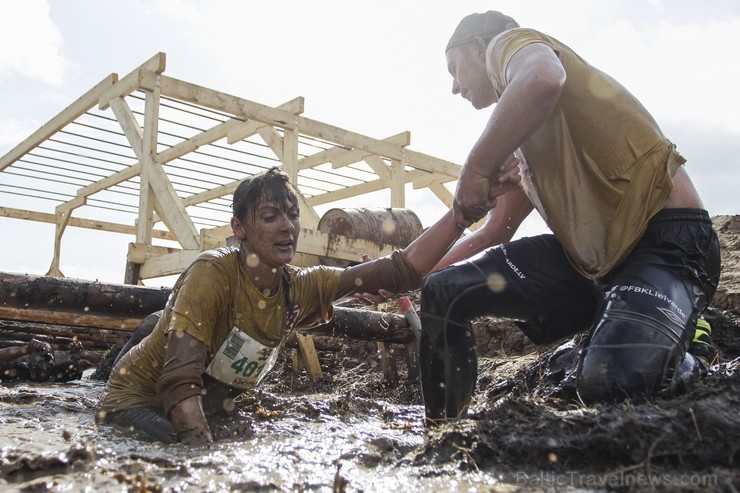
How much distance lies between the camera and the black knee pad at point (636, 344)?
86.7 inches

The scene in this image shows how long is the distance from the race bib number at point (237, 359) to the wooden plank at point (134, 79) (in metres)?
5.85

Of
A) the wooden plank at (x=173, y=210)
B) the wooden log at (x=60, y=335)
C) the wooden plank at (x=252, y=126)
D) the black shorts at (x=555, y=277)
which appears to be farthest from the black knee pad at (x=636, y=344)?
the wooden plank at (x=252, y=126)

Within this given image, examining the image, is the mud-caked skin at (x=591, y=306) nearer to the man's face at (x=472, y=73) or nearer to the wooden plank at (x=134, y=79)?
the man's face at (x=472, y=73)

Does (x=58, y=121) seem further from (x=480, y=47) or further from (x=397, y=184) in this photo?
(x=480, y=47)

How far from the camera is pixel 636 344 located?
2.24 meters

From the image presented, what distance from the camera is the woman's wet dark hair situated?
10.6 ft

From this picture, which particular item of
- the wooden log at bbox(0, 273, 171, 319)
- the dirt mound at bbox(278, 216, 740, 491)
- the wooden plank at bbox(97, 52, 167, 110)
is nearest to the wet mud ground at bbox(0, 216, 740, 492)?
the dirt mound at bbox(278, 216, 740, 491)

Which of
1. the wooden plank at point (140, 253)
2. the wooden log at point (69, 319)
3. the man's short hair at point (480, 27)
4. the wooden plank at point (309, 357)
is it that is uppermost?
the man's short hair at point (480, 27)

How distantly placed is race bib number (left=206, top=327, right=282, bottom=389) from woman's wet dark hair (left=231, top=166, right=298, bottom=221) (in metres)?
0.64

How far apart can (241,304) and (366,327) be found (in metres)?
2.02

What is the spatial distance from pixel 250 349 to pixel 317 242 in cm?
511

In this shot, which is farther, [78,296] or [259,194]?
[78,296]

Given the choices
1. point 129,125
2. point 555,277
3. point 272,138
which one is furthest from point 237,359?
point 272,138

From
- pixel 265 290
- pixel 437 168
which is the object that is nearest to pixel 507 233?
pixel 265 290
